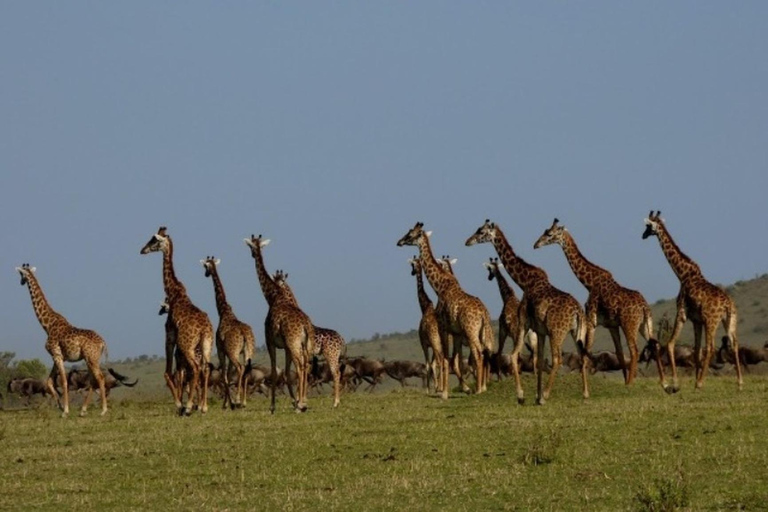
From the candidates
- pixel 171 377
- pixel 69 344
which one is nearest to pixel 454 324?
pixel 171 377

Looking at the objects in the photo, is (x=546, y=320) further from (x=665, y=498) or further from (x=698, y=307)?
(x=665, y=498)

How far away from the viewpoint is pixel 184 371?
26.7 metres

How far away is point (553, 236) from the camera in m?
27.5

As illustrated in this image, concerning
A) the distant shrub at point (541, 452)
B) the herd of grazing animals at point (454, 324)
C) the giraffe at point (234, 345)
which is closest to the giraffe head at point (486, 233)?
the herd of grazing animals at point (454, 324)

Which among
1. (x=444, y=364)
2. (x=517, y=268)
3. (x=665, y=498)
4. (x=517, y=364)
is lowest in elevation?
(x=665, y=498)

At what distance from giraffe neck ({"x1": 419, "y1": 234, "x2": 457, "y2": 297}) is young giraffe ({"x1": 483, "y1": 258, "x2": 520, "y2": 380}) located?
173cm

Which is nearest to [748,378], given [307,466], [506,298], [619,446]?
[506,298]

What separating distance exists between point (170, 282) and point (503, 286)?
7061 mm

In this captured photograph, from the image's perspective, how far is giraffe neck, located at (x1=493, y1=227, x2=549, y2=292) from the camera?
83.8ft

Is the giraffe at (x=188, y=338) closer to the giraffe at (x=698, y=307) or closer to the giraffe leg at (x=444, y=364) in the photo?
the giraffe leg at (x=444, y=364)

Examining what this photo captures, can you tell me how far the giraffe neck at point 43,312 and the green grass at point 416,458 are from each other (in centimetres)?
417

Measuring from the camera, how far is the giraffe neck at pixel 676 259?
1056 inches

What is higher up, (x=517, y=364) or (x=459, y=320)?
(x=459, y=320)

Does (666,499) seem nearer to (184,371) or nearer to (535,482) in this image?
(535,482)
